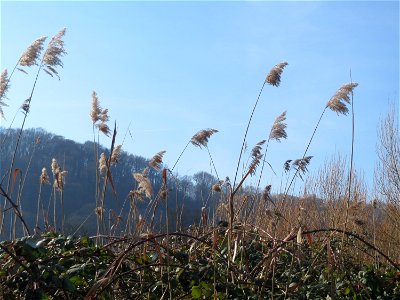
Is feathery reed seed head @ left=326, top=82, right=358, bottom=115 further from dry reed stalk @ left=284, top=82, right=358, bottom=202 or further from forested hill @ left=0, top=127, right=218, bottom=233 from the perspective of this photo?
forested hill @ left=0, top=127, right=218, bottom=233

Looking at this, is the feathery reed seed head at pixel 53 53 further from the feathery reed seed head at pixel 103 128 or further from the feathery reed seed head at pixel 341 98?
the feathery reed seed head at pixel 341 98

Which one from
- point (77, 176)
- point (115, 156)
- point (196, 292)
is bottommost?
point (196, 292)

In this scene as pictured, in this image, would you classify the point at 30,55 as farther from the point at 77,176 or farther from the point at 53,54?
the point at 77,176

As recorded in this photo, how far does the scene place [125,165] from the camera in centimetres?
1166

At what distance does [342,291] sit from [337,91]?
139 centimetres

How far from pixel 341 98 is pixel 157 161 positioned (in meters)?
1.11

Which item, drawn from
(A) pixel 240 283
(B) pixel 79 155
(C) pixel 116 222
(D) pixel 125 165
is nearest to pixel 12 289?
(A) pixel 240 283

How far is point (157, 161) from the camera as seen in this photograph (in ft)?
10.7

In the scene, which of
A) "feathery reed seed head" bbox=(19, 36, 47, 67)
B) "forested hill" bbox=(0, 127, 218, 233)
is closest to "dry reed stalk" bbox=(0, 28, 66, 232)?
"feathery reed seed head" bbox=(19, 36, 47, 67)

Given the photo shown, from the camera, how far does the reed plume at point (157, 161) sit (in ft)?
10.6

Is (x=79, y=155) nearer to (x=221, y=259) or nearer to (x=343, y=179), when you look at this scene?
(x=343, y=179)

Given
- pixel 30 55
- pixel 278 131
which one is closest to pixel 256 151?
pixel 278 131

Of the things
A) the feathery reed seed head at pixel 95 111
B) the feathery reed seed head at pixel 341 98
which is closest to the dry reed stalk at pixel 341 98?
the feathery reed seed head at pixel 341 98

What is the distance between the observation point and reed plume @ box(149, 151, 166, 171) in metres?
3.22
